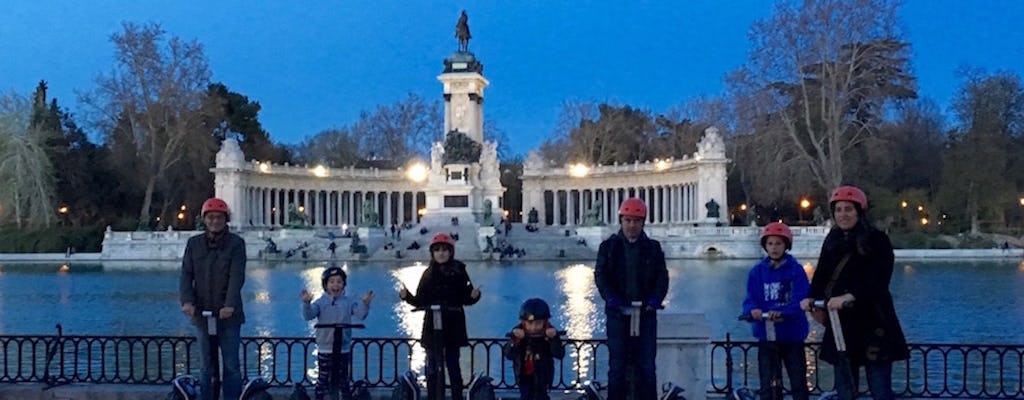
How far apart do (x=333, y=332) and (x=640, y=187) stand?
70.2 m

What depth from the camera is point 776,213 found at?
79375mm

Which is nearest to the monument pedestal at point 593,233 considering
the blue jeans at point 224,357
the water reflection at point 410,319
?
the water reflection at point 410,319

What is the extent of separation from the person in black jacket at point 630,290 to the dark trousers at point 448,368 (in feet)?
4.57

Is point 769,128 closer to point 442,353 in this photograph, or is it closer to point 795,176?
point 795,176

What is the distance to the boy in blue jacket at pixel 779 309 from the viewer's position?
28.7ft

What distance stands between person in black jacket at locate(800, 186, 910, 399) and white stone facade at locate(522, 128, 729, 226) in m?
57.3

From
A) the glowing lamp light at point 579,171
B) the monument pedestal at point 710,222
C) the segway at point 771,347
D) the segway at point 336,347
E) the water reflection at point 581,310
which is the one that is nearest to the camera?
the segway at point 771,347

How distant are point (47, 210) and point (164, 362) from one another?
164 feet

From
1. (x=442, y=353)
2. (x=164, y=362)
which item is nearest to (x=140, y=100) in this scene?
(x=164, y=362)

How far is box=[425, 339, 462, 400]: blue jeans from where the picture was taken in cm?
925

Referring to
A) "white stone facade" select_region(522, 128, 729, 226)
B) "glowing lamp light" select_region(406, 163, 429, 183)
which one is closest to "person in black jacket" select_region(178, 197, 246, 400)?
"white stone facade" select_region(522, 128, 729, 226)

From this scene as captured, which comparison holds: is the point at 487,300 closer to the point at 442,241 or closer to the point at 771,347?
the point at 442,241

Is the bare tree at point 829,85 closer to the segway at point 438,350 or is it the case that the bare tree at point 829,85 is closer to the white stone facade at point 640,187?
the white stone facade at point 640,187

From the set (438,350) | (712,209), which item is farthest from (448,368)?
(712,209)
